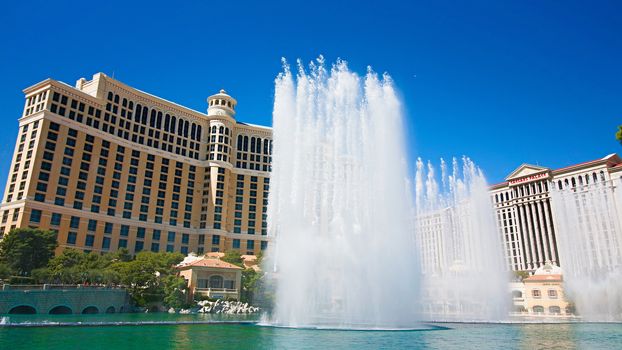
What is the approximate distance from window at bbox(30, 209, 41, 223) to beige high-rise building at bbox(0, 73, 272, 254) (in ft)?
0.51

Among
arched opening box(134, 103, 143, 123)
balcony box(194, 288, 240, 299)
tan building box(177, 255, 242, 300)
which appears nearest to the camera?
balcony box(194, 288, 240, 299)

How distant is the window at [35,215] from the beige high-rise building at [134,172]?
0.15 metres

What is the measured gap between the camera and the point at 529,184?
112625 mm

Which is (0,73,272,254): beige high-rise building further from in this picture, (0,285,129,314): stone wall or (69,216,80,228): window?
(0,285,129,314): stone wall

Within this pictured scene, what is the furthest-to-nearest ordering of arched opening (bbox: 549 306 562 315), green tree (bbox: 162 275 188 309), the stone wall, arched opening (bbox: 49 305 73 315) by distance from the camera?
green tree (bbox: 162 275 188 309) → arched opening (bbox: 549 306 562 315) → arched opening (bbox: 49 305 73 315) → the stone wall

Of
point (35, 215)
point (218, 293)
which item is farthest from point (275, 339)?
point (35, 215)

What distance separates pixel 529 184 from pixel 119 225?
98.8 meters

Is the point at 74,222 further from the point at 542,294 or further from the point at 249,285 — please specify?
the point at 542,294

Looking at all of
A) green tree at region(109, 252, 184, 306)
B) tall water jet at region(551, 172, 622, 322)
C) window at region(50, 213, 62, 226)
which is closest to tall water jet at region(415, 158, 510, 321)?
tall water jet at region(551, 172, 622, 322)

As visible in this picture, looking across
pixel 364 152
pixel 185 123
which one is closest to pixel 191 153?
pixel 185 123

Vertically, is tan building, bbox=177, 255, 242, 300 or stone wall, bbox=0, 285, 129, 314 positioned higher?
tan building, bbox=177, 255, 242, 300

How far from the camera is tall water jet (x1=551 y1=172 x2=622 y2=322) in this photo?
151 feet

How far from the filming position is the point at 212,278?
6500 centimetres

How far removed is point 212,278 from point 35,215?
34016 millimetres
